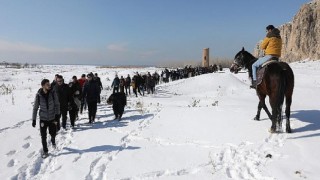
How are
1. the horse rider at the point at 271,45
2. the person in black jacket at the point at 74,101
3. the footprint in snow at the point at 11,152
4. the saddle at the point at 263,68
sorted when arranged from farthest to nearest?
the person in black jacket at the point at 74,101
the horse rider at the point at 271,45
the footprint in snow at the point at 11,152
the saddle at the point at 263,68

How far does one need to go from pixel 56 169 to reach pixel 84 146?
1.82 m

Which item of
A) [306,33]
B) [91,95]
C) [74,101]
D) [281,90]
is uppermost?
[306,33]

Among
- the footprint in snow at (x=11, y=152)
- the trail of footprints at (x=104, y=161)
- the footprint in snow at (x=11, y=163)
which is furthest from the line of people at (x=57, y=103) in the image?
the trail of footprints at (x=104, y=161)

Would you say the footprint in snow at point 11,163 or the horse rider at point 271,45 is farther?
the horse rider at point 271,45

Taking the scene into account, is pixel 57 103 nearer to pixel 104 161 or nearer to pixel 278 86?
pixel 104 161

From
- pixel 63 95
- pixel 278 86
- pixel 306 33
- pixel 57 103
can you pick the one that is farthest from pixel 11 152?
pixel 306 33

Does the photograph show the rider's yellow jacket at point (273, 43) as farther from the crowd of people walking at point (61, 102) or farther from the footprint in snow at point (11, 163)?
the footprint in snow at point (11, 163)

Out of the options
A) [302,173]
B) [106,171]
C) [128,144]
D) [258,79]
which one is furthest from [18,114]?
[302,173]

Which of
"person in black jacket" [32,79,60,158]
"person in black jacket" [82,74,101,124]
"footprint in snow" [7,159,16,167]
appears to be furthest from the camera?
"person in black jacket" [82,74,101,124]

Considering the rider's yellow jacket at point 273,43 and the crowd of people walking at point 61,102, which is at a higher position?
the rider's yellow jacket at point 273,43

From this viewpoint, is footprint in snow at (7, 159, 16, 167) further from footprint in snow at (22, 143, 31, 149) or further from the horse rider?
the horse rider

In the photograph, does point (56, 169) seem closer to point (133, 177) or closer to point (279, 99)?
point (133, 177)

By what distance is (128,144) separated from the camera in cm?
913

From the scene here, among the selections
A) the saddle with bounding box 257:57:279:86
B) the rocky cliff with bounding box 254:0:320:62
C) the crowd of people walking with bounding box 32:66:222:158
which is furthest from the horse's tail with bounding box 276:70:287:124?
the rocky cliff with bounding box 254:0:320:62
